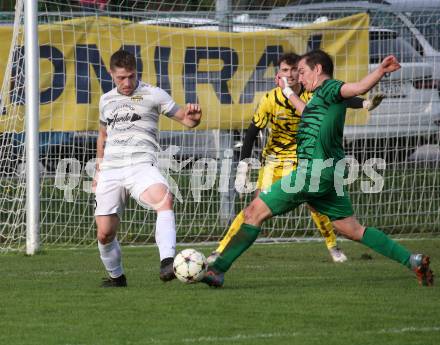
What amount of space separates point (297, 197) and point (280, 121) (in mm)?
2398

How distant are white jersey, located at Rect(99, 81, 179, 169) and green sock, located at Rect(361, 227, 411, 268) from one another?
6.02 ft

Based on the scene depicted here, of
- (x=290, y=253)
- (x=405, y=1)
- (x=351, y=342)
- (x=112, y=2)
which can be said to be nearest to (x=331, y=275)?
(x=290, y=253)

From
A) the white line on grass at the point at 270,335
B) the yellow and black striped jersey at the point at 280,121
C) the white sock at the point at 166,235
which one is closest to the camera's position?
the white line on grass at the point at 270,335

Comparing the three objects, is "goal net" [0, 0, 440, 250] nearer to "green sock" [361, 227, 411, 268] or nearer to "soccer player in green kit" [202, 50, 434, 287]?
"soccer player in green kit" [202, 50, 434, 287]

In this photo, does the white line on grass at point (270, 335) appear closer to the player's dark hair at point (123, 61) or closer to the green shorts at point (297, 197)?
the green shorts at point (297, 197)

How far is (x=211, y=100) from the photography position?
545 inches

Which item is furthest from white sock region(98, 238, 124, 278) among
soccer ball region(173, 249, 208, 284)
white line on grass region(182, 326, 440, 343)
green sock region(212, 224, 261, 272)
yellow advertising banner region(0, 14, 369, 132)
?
yellow advertising banner region(0, 14, 369, 132)

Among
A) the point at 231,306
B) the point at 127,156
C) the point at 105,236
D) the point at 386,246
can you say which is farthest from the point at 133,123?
the point at 386,246

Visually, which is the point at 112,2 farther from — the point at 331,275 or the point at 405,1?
the point at 331,275

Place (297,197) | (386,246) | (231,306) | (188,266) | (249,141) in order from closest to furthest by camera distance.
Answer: (231,306) < (188,266) < (297,197) < (386,246) < (249,141)

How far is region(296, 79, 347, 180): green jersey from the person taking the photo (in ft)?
28.1

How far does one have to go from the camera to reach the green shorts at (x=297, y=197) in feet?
28.0

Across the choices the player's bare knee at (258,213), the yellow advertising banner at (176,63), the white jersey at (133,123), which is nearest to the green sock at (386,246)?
the player's bare knee at (258,213)

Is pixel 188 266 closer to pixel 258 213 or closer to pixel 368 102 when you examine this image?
pixel 258 213
